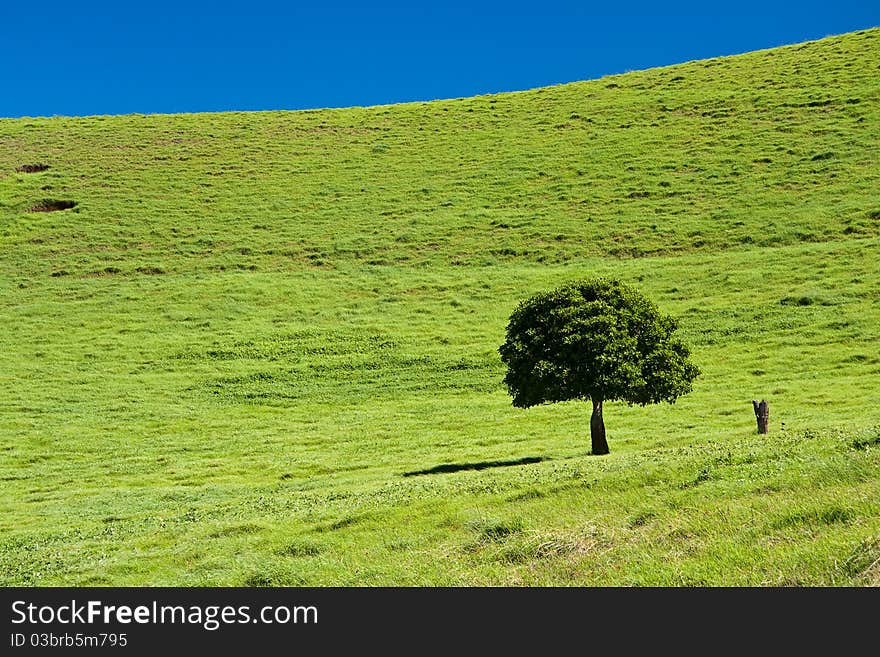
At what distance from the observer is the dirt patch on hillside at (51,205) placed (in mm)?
76231

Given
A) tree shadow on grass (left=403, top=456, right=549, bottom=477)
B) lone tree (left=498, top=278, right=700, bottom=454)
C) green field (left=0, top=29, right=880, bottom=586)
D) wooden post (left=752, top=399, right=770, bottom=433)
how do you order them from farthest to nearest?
lone tree (left=498, top=278, right=700, bottom=454) < tree shadow on grass (left=403, top=456, right=549, bottom=477) < wooden post (left=752, top=399, right=770, bottom=433) < green field (left=0, top=29, right=880, bottom=586)

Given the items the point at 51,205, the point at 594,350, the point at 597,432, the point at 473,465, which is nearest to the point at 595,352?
the point at 594,350

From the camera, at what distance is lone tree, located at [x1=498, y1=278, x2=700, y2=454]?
28.1m

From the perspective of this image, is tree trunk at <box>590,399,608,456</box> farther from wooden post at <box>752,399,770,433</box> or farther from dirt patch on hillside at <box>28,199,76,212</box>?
dirt patch on hillside at <box>28,199,76,212</box>

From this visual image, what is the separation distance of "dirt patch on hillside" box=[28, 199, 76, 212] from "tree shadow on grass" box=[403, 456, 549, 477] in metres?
61.1

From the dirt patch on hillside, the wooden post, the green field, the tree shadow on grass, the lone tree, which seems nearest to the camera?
the green field

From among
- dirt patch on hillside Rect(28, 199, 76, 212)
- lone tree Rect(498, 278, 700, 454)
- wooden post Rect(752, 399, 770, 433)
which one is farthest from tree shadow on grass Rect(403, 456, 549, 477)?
dirt patch on hillside Rect(28, 199, 76, 212)

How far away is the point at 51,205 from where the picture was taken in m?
76.8

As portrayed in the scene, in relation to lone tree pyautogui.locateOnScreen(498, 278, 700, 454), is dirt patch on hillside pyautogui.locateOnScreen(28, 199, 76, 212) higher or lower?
higher

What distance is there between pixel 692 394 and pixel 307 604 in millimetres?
A: 30168

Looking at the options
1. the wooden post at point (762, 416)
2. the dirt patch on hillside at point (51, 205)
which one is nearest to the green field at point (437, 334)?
the wooden post at point (762, 416)

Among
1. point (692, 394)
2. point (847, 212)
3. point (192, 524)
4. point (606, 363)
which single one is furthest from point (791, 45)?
point (192, 524)

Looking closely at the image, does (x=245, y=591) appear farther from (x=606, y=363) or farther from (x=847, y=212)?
(x=847, y=212)

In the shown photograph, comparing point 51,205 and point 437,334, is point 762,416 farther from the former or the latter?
point 51,205
